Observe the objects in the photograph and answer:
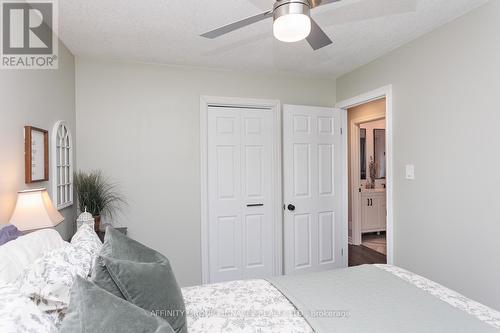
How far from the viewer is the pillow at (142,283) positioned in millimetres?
1021

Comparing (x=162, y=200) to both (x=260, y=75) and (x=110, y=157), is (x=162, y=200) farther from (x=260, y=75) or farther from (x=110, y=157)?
(x=260, y=75)

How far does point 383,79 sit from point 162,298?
271 cm

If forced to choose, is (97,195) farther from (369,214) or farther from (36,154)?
(369,214)

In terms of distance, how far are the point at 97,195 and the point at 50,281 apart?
175cm

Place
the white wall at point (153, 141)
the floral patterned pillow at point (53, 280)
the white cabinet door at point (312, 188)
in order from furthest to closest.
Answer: the white cabinet door at point (312, 188), the white wall at point (153, 141), the floral patterned pillow at point (53, 280)

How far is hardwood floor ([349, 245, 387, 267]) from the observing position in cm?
381

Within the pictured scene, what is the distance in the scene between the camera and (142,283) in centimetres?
106

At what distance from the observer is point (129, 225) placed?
2836 mm

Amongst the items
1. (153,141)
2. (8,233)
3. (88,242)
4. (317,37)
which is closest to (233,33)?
(317,37)

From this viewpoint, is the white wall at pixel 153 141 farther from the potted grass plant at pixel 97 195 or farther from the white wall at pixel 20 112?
the white wall at pixel 20 112

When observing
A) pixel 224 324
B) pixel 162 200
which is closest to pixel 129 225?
pixel 162 200

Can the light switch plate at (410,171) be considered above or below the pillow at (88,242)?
above

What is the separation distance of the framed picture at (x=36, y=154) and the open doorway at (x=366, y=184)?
290 centimetres
